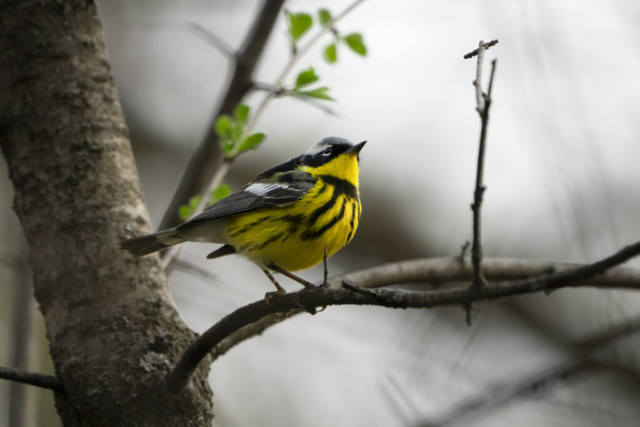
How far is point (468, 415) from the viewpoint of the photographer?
1.87m

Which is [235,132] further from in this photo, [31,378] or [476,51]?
[476,51]

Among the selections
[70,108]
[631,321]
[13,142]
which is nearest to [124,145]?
[70,108]

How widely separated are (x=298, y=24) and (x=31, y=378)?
2.01 metres

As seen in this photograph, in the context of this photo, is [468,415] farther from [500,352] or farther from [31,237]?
[500,352]

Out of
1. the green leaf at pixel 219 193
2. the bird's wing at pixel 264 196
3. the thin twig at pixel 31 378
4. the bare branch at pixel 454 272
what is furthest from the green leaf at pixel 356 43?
the thin twig at pixel 31 378

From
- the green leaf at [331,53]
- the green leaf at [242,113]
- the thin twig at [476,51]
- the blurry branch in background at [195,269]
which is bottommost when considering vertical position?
the blurry branch in background at [195,269]

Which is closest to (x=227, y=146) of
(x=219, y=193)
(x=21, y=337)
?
(x=219, y=193)

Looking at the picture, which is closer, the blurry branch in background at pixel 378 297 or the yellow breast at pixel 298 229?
the blurry branch in background at pixel 378 297

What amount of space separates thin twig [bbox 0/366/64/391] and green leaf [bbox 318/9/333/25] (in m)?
2.07

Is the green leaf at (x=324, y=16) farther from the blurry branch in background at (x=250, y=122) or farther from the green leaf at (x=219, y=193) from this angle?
the green leaf at (x=219, y=193)

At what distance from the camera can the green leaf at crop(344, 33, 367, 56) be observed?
3.05 meters

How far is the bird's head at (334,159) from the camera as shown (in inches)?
141

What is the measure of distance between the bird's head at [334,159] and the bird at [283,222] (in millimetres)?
19

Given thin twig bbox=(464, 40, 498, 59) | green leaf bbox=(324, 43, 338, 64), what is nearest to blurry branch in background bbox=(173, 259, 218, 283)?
green leaf bbox=(324, 43, 338, 64)
